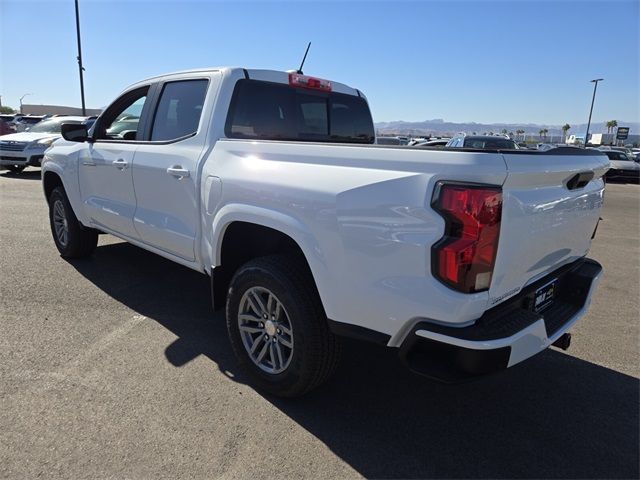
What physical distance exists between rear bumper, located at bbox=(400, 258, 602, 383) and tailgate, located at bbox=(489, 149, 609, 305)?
0.34 ft

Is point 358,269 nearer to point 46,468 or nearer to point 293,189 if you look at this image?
point 293,189

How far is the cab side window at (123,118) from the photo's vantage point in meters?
4.28

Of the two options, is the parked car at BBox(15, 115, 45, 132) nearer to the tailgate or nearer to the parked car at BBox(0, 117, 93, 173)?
the parked car at BBox(0, 117, 93, 173)

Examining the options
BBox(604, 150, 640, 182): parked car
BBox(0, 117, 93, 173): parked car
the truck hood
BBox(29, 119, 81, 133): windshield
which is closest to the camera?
BBox(0, 117, 93, 173): parked car

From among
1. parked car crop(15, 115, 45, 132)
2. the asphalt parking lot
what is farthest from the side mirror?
parked car crop(15, 115, 45, 132)

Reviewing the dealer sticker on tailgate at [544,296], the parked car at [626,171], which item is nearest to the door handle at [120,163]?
the dealer sticker on tailgate at [544,296]

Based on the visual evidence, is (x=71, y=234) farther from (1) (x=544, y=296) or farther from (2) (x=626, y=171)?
(2) (x=626, y=171)

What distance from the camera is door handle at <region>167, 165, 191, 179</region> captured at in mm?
3367

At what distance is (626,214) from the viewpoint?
11.6m

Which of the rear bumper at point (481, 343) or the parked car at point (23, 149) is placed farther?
the parked car at point (23, 149)

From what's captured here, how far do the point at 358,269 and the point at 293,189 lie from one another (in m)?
0.60

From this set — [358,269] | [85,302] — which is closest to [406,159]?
[358,269]

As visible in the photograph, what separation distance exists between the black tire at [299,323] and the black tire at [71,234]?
3.25 meters

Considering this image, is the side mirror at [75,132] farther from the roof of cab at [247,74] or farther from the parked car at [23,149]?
the parked car at [23,149]
